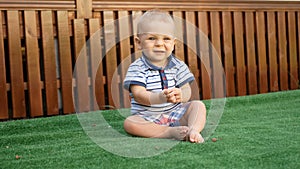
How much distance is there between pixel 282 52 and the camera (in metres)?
4.32

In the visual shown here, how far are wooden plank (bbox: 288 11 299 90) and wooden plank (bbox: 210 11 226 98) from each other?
0.81m

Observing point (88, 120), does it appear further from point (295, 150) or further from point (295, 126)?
point (295, 150)

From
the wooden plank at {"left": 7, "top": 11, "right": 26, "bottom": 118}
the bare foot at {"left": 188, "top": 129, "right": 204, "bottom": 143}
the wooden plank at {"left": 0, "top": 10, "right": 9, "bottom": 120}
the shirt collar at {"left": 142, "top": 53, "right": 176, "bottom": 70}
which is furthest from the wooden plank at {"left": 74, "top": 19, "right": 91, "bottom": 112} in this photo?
the bare foot at {"left": 188, "top": 129, "right": 204, "bottom": 143}

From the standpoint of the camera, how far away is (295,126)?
7.82 feet

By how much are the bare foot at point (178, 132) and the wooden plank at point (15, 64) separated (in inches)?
58.7

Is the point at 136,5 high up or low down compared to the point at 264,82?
up

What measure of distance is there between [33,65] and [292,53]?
248cm

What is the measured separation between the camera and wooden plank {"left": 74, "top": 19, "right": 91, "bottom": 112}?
3.38m

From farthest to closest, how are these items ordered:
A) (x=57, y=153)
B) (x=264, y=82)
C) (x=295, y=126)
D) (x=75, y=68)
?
(x=264, y=82) < (x=75, y=68) < (x=295, y=126) < (x=57, y=153)

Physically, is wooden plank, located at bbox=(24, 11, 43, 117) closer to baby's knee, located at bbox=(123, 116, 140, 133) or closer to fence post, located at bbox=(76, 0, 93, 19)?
fence post, located at bbox=(76, 0, 93, 19)

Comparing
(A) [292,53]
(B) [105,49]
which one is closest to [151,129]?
(B) [105,49]

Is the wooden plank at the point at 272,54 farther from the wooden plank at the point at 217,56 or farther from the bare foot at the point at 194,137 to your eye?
the bare foot at the point at 194,137

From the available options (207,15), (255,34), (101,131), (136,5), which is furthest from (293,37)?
(101,131)

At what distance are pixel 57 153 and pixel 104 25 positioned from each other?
1732mm
